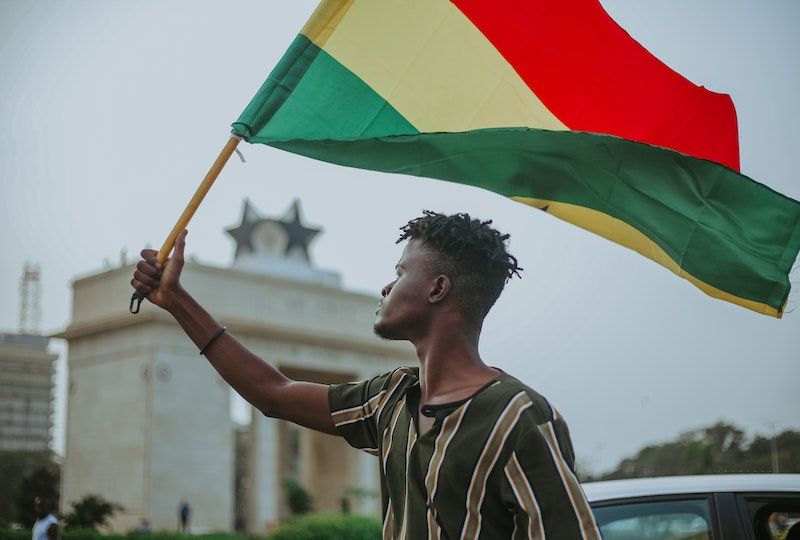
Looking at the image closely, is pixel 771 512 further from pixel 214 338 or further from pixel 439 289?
pixel 214 338

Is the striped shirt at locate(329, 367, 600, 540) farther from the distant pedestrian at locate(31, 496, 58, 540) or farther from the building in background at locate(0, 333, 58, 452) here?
the building in background at locate(0, 333, 58, 452)

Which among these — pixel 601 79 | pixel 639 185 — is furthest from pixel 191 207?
pixel 601 79

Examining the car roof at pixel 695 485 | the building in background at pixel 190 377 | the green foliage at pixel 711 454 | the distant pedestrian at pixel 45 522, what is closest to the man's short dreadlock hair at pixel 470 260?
the car roof at pixel 695 485

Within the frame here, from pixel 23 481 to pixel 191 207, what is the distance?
21607 millimetres

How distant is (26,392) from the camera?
41.7 m

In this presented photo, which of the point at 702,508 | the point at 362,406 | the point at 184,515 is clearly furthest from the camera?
the point at 184,515

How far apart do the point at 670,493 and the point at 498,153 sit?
168cm

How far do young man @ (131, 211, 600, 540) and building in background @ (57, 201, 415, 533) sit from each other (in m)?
25.3

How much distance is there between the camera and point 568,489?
2053mm

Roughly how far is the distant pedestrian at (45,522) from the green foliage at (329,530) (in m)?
8.46

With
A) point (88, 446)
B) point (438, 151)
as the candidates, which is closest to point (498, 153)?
point (438, 151)

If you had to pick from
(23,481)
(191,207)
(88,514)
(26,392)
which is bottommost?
(88,514)

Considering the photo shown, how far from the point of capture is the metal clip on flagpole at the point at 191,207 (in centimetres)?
290

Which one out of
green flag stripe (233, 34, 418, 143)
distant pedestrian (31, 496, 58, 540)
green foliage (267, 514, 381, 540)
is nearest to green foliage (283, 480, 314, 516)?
green foliage (267, 514, 381, 540)
